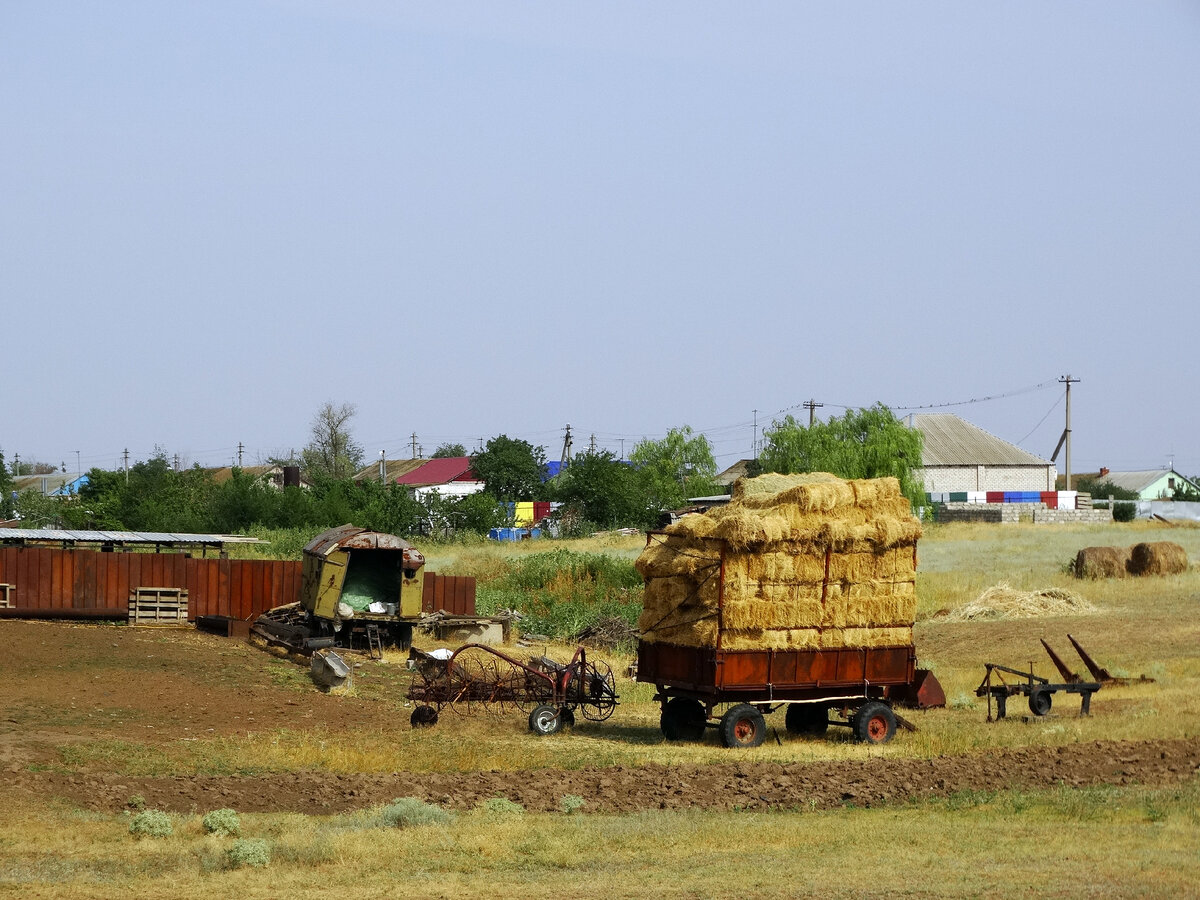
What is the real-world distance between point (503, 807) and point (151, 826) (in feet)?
11.6

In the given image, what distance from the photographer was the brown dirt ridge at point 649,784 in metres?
14.5

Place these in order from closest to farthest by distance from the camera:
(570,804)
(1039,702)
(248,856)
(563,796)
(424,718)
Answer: (248,856)
(570,804)
(563,796)
(424,718)
(1039,702)

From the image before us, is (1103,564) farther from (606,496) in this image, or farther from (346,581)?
(606,496)

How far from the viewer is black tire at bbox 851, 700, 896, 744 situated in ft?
66.6

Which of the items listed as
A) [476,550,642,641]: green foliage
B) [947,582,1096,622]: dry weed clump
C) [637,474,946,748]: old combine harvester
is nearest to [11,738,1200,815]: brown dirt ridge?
[637,474,946,748]: old combine harvester

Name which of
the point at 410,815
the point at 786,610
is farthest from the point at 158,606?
the point at 410,815

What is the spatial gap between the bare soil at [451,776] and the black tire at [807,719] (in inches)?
146

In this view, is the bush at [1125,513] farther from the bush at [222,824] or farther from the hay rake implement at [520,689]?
the bush at [222,824]

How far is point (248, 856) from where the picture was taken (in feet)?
37.7

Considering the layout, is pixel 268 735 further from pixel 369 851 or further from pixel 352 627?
pixel 352 627

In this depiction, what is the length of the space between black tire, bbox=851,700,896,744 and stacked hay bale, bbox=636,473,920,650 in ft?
3.17

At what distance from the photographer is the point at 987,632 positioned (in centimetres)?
3491

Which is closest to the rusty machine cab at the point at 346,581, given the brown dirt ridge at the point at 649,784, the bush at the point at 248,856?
the brown dirt ridge at the point at 649,784

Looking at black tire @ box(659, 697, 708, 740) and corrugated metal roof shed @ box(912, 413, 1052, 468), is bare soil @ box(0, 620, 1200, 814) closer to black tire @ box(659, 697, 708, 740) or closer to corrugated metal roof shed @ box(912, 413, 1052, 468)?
black tire @ box(659, 697, 708, 740)
